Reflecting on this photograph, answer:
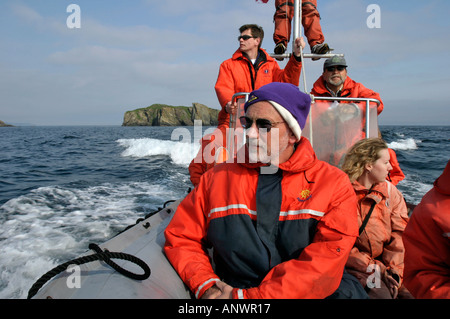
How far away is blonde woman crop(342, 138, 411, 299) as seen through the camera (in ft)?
6.18

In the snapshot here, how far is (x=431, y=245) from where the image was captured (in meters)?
1.14

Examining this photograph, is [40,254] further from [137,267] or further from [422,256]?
[422,256]

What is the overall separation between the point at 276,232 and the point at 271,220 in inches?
2.5

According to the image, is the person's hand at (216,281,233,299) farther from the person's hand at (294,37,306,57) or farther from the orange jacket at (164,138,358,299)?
the person's hand at (294,37,306,57)

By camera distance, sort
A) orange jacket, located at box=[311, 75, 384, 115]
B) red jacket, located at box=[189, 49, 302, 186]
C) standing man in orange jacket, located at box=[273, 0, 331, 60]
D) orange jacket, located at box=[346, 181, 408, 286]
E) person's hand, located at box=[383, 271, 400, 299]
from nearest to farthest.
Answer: person's hand, located at box=[383, 271, 400, 299]
orange jacket, located at box=[346, 181, 408, 286]
orange jacket, located at box=[311, 75, 384, 115]
red jacket, located at box=[189, 49, 302, 186]
standing man in orange jacket, located at box=[273, 0, 331, 60]

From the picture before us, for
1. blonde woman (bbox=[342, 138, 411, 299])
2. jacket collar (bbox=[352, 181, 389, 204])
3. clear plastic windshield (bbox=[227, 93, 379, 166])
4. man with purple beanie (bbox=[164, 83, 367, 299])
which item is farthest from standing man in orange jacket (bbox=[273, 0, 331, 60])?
man with purple beanie (bbox=[164, 83, 367, 299])

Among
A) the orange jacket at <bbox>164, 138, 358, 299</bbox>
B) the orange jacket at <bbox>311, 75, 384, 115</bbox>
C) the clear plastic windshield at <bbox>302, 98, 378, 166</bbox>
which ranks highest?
the orange jacket at <bbox>311, 75, 384, 115</bbox>

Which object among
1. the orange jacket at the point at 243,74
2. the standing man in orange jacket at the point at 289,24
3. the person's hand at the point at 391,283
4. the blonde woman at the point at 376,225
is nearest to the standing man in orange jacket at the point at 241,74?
the orange jacket at the point at 243,74

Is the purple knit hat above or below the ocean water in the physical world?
above

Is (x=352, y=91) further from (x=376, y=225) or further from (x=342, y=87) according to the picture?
(x=376, y=225)

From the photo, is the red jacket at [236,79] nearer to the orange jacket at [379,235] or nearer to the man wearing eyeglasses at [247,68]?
Result: the man wearing eyeglasses at [247,68]

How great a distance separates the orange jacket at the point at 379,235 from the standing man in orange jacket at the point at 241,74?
1652 millimetres

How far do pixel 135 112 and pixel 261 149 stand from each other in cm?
11638

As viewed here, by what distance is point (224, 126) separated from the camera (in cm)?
336
